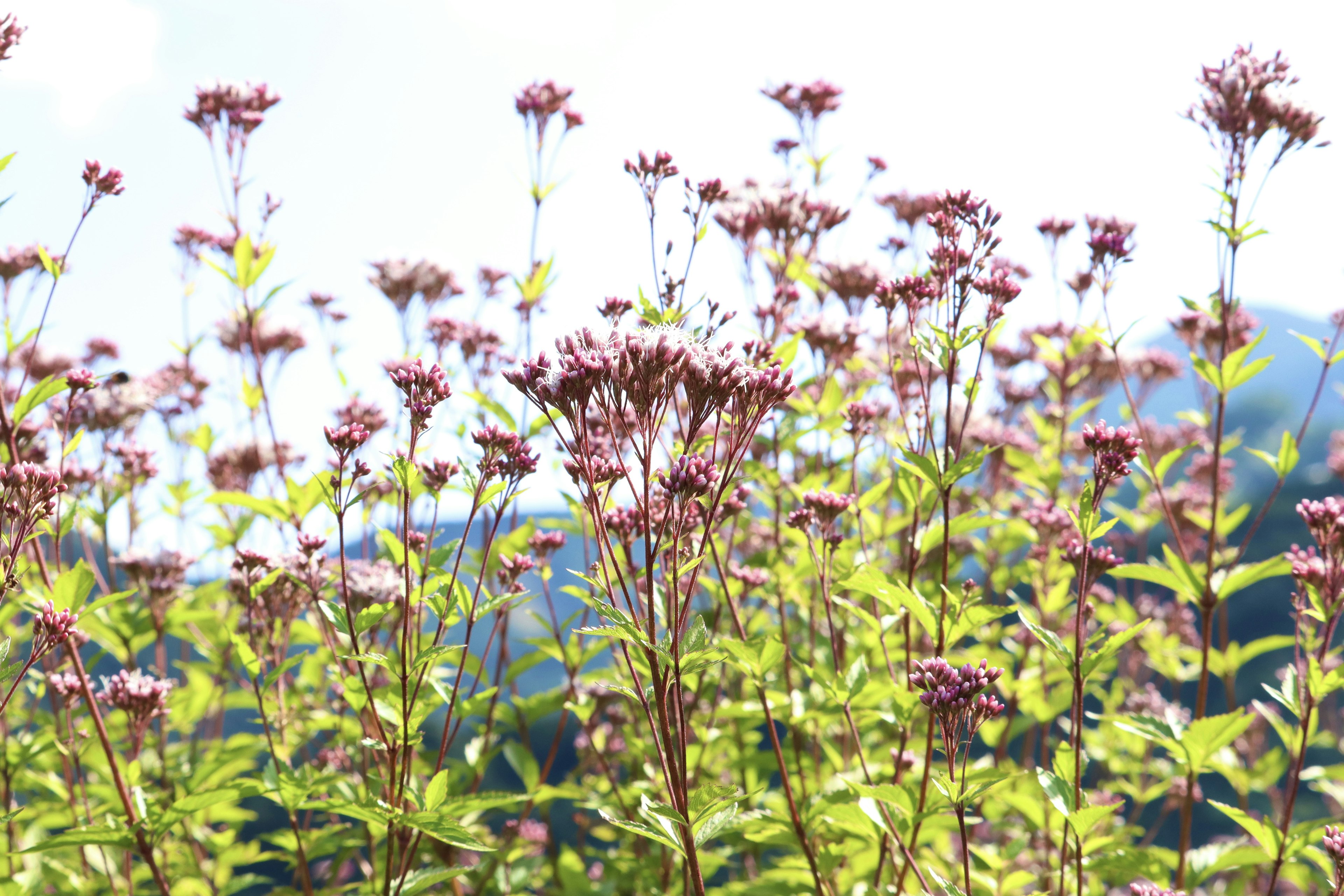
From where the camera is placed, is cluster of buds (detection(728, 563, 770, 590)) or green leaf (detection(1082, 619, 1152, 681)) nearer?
green leaf (detection(1082, 619, 1152, 681))

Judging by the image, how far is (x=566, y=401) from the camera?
2178 millimetres

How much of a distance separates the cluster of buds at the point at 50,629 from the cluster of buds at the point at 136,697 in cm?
86

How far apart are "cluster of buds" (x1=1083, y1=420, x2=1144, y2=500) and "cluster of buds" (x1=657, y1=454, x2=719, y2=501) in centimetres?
123

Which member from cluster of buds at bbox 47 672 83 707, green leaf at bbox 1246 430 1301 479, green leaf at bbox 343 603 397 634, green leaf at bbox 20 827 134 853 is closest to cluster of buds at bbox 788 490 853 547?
green leaf at bbox 343 603 397 634

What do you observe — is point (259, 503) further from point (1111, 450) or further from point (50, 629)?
point (1111, 450)

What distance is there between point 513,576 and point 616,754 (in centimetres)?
221

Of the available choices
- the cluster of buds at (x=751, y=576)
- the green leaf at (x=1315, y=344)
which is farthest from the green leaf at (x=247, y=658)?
the green leaf at (x=1315, y=344)

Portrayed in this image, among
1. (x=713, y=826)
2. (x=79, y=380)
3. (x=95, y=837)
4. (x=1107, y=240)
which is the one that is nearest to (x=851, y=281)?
(x=1107, y=240)

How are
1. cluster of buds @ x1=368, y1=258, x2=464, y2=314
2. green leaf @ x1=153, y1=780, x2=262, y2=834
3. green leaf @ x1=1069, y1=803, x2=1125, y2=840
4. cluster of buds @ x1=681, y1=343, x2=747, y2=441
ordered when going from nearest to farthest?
1. cluster of buds @ x1=681, y1=343, x2=747, y2=441
2. green leaf @ x1=1069, y1=803, x2=1125, y2=840
3. green leaf @ x1=153, y1=780, x2=262, y2=834
4. cluster of buds @ x1=368, y1=258, x2=464, y2=314

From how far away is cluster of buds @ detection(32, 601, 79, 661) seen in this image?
2340 mm

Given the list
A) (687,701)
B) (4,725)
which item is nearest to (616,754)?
(687,701)

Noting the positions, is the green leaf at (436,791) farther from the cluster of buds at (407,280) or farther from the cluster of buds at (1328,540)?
the cluster of buds at (407,280)

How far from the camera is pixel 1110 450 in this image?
2641 mm

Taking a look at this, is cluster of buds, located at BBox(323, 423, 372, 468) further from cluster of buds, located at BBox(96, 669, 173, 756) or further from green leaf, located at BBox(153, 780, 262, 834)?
cluster of buds, located at BBox(96, 669, 173, 756)
